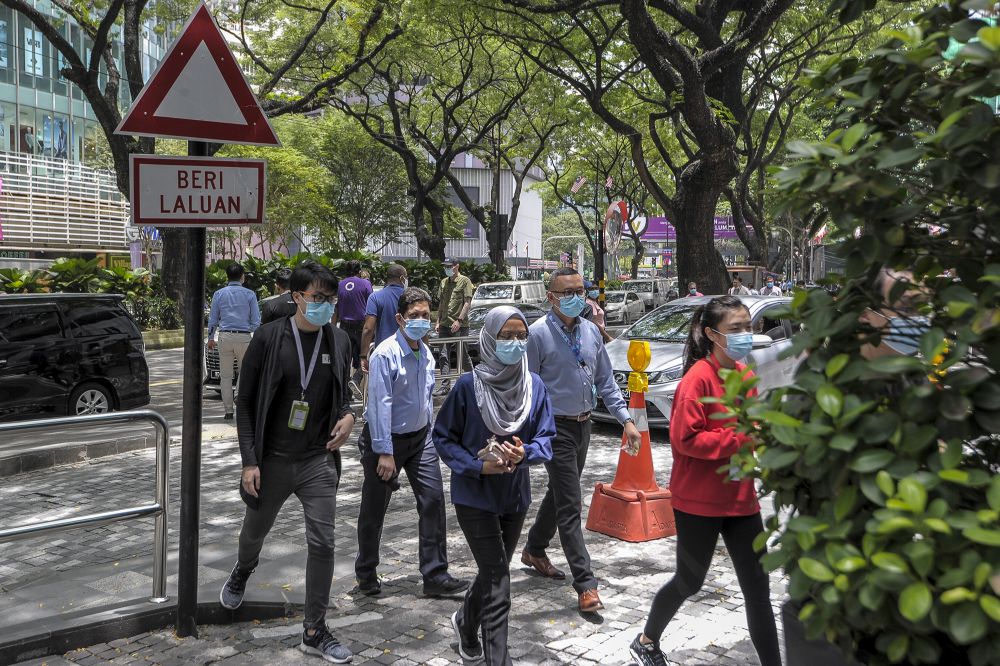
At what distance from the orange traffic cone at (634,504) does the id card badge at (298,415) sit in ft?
8.49

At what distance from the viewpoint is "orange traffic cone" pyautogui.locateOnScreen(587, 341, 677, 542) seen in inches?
259

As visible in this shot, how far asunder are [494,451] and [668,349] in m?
7.48

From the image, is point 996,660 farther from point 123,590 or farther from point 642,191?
point 642,191

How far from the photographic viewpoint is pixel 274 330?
4.73 m

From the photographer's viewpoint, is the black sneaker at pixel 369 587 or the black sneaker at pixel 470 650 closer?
the black sneaker at pixel 470 650

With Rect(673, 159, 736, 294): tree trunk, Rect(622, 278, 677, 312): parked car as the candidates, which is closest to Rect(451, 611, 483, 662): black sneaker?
Rect(673, 159, 736, 294): tree trunk

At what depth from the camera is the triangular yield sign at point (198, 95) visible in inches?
175

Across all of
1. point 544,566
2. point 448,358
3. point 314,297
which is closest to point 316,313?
point 314,297

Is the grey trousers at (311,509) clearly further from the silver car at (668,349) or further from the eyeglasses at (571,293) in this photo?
the silver car at (668,349)

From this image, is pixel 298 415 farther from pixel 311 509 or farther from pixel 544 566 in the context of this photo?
pixel 544 566

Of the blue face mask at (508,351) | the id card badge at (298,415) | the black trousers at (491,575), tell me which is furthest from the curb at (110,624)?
the blue face mask at (508,351)

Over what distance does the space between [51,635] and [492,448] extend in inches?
93.0

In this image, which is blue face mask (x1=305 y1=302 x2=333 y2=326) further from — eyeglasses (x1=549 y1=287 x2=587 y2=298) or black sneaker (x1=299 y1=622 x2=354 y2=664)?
eyeglasses (x1=549 y1=287 x2=587 y2=298)

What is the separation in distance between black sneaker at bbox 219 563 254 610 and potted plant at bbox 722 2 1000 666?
343 centimetres
